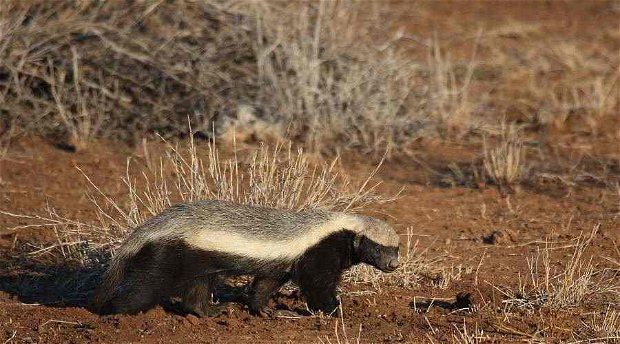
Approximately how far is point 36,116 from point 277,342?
207 inches

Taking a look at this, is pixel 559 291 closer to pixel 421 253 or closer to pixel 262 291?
pixel 421 253

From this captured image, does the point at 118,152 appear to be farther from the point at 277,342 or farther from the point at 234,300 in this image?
the point at 277,342

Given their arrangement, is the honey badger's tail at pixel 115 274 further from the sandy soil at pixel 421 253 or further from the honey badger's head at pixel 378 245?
the honey badger's head at pixel 378 245

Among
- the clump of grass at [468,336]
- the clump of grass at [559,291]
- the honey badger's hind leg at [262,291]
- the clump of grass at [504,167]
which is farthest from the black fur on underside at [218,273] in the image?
the clump of grass at [504,167]

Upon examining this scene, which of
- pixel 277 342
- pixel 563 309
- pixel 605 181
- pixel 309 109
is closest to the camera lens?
pixel 277 342

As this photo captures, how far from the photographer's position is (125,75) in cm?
1045

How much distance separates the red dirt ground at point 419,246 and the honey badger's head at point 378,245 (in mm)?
321

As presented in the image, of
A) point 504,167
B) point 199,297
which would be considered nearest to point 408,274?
point 199,297

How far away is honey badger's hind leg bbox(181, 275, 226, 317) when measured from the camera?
239 inches

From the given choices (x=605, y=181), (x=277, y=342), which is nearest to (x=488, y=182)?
Result: (x=605, y=181)

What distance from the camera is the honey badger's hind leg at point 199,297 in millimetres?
6062

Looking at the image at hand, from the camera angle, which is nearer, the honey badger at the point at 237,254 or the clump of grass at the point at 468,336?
the clump of grass at the point at 468,336

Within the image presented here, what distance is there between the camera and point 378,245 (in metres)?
6.16

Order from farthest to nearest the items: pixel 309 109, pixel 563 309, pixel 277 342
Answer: pixel 309 109, pixel 563 309, pixel 277 342
